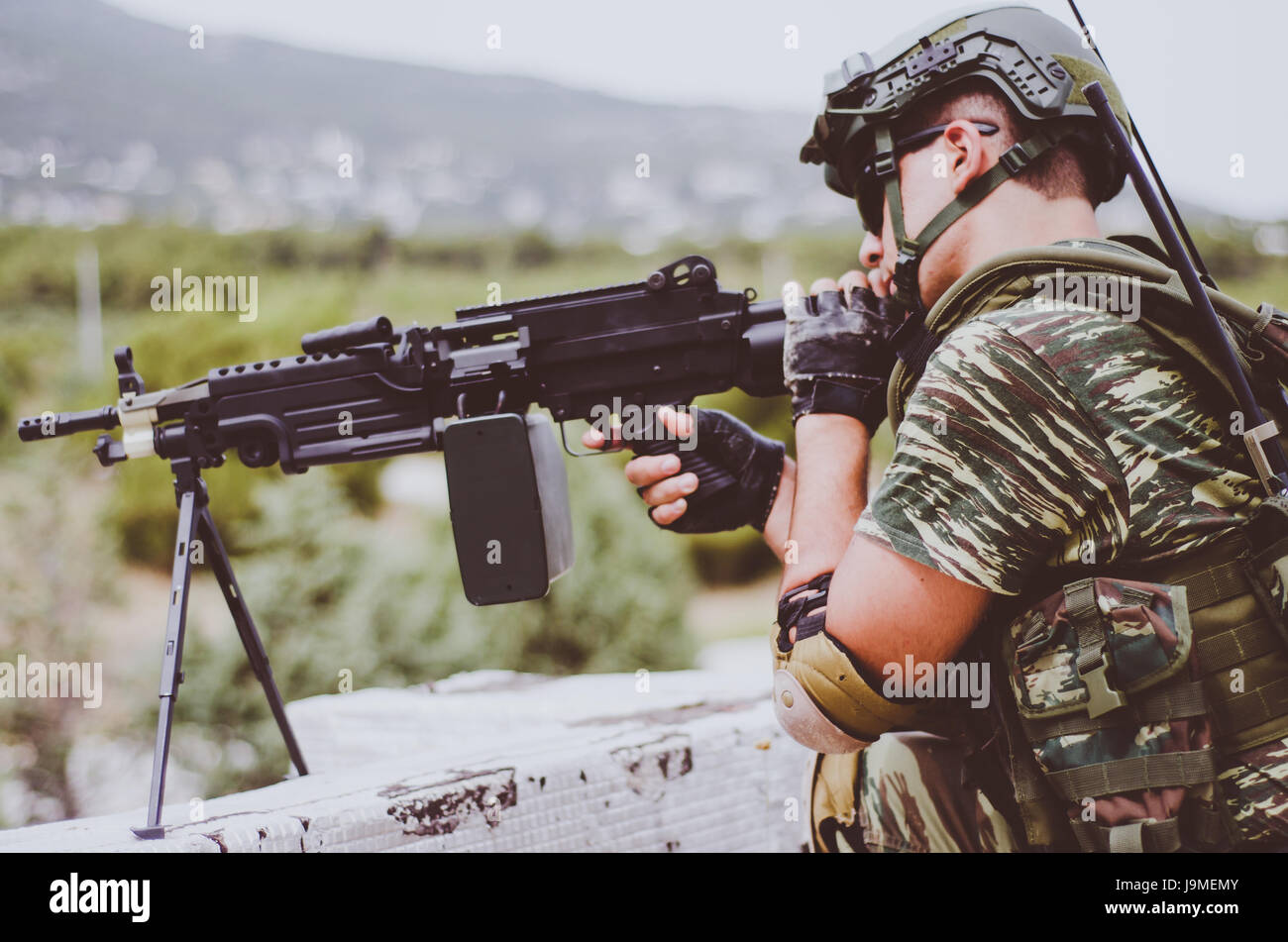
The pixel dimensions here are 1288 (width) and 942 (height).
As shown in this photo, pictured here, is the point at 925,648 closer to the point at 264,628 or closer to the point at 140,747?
the point at 264,628

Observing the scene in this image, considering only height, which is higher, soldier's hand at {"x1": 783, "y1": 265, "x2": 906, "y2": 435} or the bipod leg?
soldier's hand at {"x1": 783, "y1": 265, "x2": 906, "y2": 435}

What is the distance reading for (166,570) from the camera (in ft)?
35.7

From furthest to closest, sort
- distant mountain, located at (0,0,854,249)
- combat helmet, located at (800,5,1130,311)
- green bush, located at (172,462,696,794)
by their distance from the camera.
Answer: distant mountain, located at (0,0,854,249) < green bush, located at (172,462,696,794) < combat helmet, located at (800,5,1130,311)

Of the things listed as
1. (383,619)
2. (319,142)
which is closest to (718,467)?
(383,619)

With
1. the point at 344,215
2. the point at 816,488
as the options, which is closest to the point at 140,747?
the point at 816,488

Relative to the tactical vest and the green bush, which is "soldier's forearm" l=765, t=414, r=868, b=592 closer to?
the tactical vest

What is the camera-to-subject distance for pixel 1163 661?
4.94 feet

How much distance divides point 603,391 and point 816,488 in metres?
0.65

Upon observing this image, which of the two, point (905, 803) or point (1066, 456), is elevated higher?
point (1066, 456)

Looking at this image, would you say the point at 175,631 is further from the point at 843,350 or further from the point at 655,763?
the point at 843,350

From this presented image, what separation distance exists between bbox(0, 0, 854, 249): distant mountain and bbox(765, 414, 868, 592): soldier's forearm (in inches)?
527

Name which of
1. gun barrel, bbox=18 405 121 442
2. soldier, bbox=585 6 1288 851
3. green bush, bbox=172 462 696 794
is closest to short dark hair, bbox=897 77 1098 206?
soldier, bbox=585 6 1288 851

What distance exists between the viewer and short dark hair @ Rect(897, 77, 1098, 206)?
183cm

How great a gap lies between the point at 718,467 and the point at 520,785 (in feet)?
3.00
